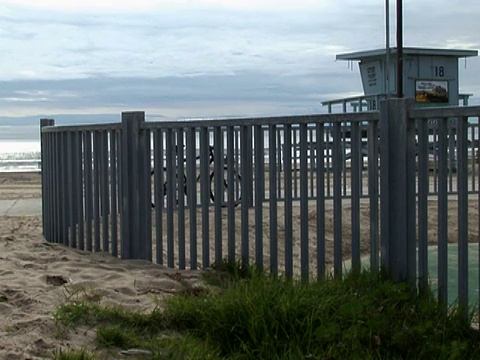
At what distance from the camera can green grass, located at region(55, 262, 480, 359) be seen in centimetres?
464

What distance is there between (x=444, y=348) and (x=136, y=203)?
398cm

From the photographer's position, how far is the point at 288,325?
484cm

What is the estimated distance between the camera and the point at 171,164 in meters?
7.61

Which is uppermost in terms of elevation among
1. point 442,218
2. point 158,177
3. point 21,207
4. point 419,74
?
point 419,74

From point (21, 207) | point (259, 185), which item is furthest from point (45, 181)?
point (21, 207)

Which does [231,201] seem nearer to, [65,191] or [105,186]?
[105,186]

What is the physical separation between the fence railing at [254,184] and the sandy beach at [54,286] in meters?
0.40

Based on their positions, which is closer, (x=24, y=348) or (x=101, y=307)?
(x=24, y=348)

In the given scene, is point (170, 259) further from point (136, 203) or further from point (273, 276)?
point (273, 276)

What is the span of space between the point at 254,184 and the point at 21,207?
9519mm

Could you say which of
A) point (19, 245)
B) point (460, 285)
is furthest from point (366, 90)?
point (460, 285)

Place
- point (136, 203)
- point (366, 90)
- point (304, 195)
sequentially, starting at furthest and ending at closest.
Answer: point (366, 90) < point (136, 203) < point (304, 195)

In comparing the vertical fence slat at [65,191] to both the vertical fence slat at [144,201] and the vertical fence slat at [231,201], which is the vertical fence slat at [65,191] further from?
the vertical fence slat at [231,201]

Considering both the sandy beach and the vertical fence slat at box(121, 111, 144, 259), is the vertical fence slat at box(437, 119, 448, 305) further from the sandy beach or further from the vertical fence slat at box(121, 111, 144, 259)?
the vertical fence slat at box(121, 111, 144, 259)
